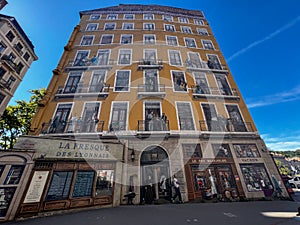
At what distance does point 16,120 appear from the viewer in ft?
58.4

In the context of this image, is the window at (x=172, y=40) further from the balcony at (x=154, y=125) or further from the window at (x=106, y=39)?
the balcony at (x=154, y=125)

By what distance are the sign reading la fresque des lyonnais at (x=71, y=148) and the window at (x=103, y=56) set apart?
32.6 ft

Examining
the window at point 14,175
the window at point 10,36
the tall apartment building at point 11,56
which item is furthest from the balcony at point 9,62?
the window at point 14,175

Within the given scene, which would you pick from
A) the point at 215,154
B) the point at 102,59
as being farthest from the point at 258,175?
the point at 102,59

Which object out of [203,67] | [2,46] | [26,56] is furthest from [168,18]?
[26,56]

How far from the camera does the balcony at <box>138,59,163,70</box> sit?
13.9 m

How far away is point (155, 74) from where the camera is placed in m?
13.8

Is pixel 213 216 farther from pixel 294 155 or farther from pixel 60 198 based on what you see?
pixel 294 155

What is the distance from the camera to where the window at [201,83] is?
13005 mm

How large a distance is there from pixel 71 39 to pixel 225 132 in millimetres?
20280

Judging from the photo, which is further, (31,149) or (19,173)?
(31,149)

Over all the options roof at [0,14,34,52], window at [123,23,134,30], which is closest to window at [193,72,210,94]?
window at [123,23,134,30]

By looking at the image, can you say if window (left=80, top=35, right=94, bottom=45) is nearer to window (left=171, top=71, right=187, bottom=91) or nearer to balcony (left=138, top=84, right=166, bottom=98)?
balcony (left=138, top=84, right=166, bottom=98)

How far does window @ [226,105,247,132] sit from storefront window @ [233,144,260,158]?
138 cm
